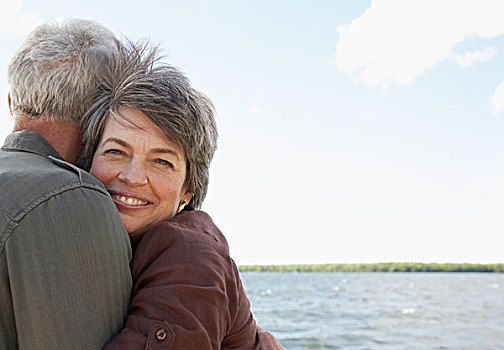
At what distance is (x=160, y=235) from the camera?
1699mm

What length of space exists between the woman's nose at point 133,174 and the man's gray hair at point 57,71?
23cm

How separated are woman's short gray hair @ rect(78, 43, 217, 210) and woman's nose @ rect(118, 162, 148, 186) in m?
0.14

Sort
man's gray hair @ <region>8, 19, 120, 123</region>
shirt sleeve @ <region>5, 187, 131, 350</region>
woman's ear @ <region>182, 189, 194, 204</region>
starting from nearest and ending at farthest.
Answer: shirt sleeve @ <region>5, 187, 131, 350</region>
man's gray hair @ <region>8, 19, 120, 123</region>
woman's ear @ <region>182, 189, 194, 204</region>

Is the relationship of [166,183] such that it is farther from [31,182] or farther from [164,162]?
[31,182]

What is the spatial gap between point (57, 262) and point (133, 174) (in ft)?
1.92

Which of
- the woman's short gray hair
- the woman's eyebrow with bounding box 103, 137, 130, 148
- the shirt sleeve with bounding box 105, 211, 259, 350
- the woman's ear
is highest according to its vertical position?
the woman's short gray hair

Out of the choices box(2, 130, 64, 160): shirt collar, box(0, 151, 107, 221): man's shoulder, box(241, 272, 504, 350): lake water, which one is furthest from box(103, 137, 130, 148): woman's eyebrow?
box(241, 272, 504, 350): lake water

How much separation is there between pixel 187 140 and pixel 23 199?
673 millimetres

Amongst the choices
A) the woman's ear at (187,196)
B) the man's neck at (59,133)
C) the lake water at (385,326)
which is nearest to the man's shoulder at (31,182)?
the man's neck at (59,133)

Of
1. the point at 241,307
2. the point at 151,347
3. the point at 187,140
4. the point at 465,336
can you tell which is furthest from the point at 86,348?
the point at 465,336

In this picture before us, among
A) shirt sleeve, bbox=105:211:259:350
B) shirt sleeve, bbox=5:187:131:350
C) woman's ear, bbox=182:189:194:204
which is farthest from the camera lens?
woman's ear, bbox=182:189:194:204

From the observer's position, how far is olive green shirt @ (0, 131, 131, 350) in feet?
4.30

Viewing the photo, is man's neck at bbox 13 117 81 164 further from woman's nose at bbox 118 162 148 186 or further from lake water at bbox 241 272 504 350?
lake water at bbox 241 272 504 350

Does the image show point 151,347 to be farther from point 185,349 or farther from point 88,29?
point 88,29
